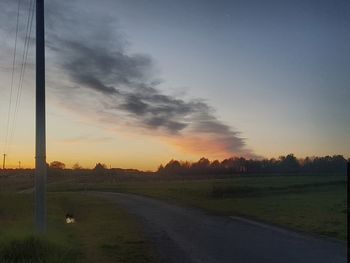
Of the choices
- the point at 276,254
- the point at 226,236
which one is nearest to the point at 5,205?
the point at 226,236

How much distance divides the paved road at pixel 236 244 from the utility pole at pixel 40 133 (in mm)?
3259

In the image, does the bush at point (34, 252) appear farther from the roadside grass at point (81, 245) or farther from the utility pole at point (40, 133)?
the utility pole at point (40, 133)

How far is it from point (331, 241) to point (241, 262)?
531 centimetres

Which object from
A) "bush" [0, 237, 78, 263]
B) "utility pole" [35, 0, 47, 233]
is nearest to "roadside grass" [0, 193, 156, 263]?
"bush" [0, 237, 78, 263]

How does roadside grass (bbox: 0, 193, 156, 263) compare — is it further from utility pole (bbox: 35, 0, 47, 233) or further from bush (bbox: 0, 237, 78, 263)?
utility pole (bbox: 35, 0, 47, 233)

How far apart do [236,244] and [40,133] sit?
20.7 ft

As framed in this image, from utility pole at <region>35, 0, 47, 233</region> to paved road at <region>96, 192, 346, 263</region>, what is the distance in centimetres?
326

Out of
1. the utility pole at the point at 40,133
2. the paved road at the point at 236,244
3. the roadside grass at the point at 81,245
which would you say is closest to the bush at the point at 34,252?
the roadside grass at the point at 81,245

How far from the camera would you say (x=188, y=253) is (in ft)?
47.8

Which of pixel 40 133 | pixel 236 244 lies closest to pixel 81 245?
pixel 40 133

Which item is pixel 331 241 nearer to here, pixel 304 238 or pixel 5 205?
pixel 304 238

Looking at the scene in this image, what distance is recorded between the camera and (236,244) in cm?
1631

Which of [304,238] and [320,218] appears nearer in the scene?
[304,238]

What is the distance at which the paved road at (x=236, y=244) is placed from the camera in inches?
537
